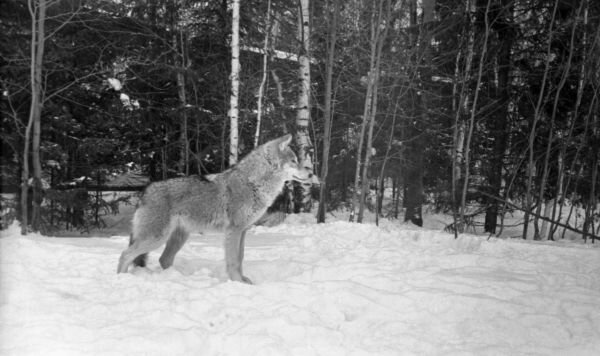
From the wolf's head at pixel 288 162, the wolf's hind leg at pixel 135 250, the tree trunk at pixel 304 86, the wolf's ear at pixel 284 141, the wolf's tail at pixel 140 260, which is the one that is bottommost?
the wolf's tail at pixel 140 260

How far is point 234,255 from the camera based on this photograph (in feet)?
16.3

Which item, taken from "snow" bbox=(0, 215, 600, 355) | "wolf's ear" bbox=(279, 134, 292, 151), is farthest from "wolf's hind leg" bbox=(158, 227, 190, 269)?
"wolf's ear" bbox=(279, 134, 292, 151)

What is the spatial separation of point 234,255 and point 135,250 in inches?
47.5

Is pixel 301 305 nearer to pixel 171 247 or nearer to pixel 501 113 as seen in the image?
pixel 171 247

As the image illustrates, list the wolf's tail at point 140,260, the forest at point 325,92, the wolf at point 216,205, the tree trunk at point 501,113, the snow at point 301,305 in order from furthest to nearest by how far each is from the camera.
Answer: the tree trunk at point 501,113 → the forest at point 325,92 → the wolf's tail at point 140,260 → the wolf at point 216,205 → the snow at point 301,305

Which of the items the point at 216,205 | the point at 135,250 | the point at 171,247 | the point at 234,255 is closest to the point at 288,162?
the point at 216,205

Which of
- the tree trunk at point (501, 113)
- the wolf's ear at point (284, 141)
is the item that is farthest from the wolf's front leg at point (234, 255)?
the tree trunk at point (501, 113)

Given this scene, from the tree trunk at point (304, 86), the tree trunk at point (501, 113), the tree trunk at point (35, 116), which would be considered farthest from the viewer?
the tree trunk at point (501, 113)

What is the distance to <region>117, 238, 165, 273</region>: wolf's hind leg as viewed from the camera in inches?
187

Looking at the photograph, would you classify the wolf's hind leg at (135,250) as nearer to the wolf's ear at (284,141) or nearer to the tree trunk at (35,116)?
the wolf's ear at (284,141)

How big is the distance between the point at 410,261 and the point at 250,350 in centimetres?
352

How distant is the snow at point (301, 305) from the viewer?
2.92 meters

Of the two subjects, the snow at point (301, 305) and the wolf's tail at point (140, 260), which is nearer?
the snow at point (301, 305)

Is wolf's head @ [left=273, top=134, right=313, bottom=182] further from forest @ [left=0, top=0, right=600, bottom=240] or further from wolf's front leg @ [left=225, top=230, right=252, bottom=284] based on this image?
forest @ [left=0, top=0, right=600, bottom=240]
